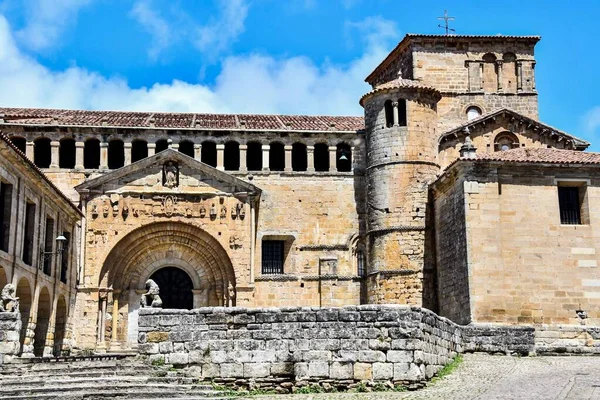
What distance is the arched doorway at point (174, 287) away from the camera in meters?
32.3

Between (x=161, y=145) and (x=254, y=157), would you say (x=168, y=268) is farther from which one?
(x=254, y=157)

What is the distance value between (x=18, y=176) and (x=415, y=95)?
1559cm

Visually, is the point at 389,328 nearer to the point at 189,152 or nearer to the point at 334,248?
the point at 334,248

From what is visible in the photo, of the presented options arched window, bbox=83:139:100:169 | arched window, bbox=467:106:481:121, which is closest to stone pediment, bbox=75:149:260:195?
arched window, bbox=83:139:100:169

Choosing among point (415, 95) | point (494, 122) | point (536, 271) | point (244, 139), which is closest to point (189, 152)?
point (244, 139)

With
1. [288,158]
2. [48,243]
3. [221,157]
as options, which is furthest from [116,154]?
[288,158]

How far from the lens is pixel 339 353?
1570cm

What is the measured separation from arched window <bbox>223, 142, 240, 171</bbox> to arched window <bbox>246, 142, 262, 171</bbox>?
1.48 ft

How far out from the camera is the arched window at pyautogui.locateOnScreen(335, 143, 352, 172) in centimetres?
3459

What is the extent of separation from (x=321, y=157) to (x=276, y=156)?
1.87 m

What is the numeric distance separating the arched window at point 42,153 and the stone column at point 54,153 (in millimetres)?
429

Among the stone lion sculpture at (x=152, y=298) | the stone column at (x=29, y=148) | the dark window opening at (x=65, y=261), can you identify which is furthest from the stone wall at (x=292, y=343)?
the stone column at (x=29, y=148)

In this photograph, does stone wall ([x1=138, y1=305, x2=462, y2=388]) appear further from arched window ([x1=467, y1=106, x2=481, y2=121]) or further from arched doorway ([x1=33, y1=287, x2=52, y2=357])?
arched window ([x1=467, y1=106, x2=481, y2=121])

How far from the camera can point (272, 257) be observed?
33312 millimetres
